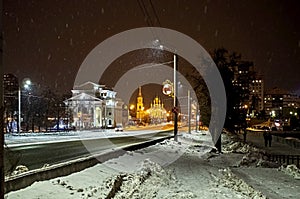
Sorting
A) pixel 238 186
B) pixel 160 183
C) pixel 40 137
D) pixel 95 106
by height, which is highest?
pixel 95 106

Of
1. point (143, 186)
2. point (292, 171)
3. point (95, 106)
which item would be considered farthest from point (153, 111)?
point (143, 186)

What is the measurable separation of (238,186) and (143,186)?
3.27 meters

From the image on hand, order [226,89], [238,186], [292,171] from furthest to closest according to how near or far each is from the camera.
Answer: [226,89] → [292,171] → [238,186]

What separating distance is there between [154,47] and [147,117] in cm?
10666

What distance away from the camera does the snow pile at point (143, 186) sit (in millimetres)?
10055

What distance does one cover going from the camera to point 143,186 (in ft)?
38.0

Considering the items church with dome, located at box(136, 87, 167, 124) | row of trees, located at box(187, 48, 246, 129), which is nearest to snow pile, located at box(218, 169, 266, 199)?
row of trees, located at box(187, 48, 246, 129)

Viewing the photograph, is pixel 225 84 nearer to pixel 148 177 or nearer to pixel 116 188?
pixel 148 177

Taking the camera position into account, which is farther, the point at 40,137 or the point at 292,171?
the point at 40,137

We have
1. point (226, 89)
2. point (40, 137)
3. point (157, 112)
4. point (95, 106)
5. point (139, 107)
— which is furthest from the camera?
point (139, 107)

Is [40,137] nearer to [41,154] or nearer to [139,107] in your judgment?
[41,154]

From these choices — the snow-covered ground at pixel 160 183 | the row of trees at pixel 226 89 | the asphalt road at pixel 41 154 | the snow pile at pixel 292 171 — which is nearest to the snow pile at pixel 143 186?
the snow-covered ground at pixel 160 183

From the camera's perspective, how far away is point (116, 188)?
10477 mm

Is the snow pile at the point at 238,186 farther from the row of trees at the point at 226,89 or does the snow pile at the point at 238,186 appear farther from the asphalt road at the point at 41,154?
the row of trees at the point at 226,89
